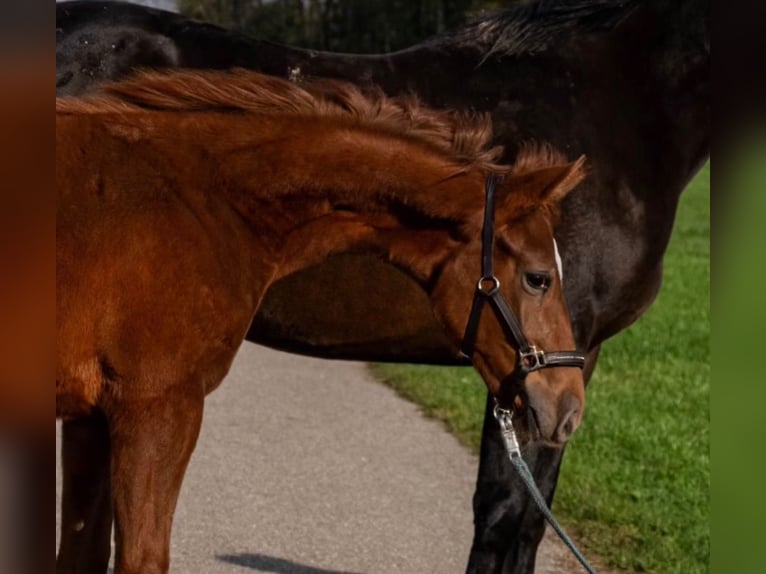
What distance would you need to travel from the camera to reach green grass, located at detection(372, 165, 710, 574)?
226 inches

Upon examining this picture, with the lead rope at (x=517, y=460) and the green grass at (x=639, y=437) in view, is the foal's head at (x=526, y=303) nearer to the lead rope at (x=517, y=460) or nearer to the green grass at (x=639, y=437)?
the lead rope at (x=517, y=460)

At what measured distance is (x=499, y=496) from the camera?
4328mm

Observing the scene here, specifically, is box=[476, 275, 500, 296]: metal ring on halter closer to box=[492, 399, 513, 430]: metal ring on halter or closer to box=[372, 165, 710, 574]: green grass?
box=[492, 399, 513, 430]: metal ring on halter

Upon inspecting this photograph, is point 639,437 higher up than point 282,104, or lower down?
lower down

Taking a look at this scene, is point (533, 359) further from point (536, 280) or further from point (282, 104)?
point (282, 104)

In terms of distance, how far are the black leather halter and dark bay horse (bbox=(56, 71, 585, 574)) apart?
0.01 m

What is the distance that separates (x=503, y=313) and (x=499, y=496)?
144 cm

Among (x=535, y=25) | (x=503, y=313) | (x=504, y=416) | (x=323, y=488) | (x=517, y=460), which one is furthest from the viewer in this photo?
(x=323, y=488)

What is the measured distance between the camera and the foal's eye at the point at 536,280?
307 centimetres

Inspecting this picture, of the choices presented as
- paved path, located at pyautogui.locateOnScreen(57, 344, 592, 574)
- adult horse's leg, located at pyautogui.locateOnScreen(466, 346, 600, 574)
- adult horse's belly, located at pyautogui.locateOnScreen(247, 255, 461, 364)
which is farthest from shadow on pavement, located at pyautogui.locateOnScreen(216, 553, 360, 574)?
adult horse's belly, located at pyautogui.locateOnScreen(247, 255, 461, 364)

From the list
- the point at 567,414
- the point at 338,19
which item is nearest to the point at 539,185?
the point at 567,414

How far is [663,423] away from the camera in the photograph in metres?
8.18

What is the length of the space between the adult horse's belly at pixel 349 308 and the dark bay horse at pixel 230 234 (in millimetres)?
895
